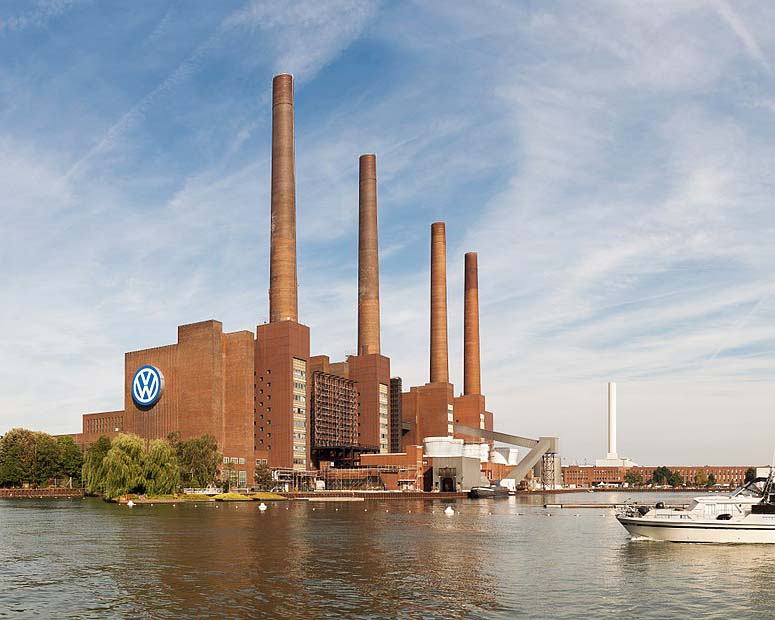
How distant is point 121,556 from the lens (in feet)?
193

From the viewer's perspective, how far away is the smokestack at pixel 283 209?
18812 cm

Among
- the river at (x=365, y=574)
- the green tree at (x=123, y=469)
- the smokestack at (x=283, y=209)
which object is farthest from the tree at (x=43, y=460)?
the river at (x=365, y=574)

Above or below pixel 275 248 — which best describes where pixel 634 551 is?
below

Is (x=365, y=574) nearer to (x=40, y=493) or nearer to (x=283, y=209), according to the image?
(x=283, y=209)

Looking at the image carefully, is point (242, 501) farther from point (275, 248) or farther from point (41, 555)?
point (41, 555)

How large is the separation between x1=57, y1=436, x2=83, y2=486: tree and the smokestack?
171ft

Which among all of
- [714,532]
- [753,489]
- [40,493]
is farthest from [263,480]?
[753,489]

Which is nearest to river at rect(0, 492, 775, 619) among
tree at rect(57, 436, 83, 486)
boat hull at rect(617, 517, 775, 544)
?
boat hull at rect(617, 517, 775, 544)

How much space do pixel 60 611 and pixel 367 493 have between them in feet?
480

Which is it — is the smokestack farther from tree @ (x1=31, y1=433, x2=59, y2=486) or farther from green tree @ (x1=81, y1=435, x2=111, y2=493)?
tree @ (x1=31, y1=433, x2=59, y2=486)

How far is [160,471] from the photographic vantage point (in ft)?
461

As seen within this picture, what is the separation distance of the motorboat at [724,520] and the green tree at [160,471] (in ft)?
302

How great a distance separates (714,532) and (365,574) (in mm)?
27584

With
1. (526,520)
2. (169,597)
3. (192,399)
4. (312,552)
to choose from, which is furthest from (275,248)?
(169,597)
